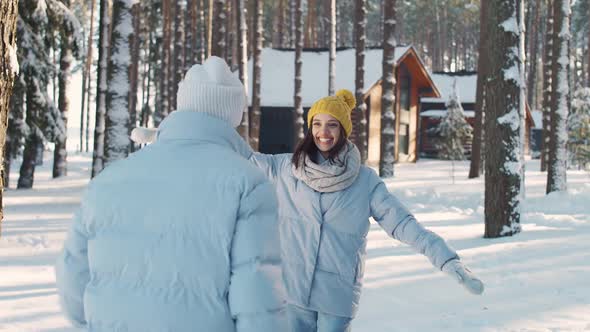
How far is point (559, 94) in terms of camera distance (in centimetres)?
1609

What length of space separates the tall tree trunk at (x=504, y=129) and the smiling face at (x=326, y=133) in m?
6.74

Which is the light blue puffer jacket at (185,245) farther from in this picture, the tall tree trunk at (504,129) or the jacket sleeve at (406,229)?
the tall tree trunk at (504,129)

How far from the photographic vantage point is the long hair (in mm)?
3908

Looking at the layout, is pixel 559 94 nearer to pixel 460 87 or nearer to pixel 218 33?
pixel 218 33


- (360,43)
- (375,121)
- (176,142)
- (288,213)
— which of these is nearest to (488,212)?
(288,213)

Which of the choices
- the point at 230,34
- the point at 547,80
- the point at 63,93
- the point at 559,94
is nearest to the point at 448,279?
the point at 559,94

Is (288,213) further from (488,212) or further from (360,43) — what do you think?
(360,43)

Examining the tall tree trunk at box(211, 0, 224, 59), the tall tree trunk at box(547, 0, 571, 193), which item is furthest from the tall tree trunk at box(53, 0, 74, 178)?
the tall tree trunk at box(547, 0, 571, 193)

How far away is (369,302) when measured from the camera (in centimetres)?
650

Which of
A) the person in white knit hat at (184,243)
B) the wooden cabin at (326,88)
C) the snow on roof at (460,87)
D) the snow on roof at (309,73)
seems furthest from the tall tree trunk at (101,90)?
the snow on roof at (460,87)

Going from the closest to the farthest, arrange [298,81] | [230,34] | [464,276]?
[464,276], [298,81], [230,34]

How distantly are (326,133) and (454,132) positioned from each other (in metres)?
30.6

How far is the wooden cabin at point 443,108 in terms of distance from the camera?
4250 cm

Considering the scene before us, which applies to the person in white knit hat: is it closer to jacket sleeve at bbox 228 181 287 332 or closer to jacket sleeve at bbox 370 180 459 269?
jacket sleeve at bbox 228 181 287 332
